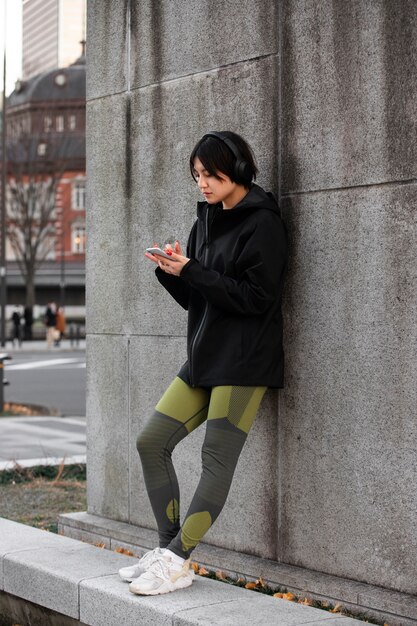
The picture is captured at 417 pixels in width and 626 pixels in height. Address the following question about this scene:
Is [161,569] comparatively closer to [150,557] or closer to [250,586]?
[150,557]

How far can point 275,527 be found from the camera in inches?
186

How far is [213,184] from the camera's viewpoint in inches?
169

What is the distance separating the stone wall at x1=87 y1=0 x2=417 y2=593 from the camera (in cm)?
411

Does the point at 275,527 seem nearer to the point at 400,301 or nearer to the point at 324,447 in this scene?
the point at 324,447

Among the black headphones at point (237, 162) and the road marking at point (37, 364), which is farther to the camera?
the road marking at point (37, 364)

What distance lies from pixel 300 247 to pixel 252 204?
0.37 metres

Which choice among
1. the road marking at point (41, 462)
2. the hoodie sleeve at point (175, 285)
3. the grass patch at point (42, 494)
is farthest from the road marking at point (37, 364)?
the hoodie sleeve at point (175, 285)

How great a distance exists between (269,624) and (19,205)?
184 feet

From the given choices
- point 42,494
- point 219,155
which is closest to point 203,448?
point 219,155

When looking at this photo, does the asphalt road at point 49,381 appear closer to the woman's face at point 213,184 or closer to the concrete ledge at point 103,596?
the concrete ledge at point 103,596

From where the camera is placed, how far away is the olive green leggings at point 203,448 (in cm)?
421

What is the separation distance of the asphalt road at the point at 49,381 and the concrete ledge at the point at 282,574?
10.4 meters

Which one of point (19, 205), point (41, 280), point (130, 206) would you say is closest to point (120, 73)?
point (130, 206)

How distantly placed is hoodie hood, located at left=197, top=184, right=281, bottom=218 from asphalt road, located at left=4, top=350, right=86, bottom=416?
11944 millimetres
